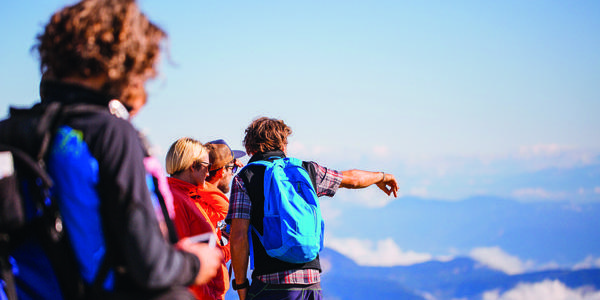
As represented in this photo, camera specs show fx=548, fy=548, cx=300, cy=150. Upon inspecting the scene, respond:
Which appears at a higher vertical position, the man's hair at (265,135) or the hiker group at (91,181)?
the man's hair at (265,135)

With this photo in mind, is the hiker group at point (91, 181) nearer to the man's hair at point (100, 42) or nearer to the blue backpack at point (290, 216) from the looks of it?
the man's hair at point (100, 42)

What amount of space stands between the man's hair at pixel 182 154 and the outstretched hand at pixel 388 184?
5.11 feet

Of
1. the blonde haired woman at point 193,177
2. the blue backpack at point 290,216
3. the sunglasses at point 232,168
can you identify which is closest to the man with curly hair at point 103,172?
the blue backpack at point 290,216

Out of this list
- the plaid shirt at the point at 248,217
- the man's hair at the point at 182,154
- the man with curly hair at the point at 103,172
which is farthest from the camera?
the man's hair at the point at 182,154

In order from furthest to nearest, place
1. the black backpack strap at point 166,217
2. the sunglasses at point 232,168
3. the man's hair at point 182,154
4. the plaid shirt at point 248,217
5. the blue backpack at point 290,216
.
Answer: the sunglasses at point 232,168
the man's hair at point 182,154
the plaid shirt at point 248,217
the blue backpack at point 290,216
the black backpack strap at point 166,217

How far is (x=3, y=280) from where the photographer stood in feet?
5.49

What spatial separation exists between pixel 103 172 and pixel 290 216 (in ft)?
7.48

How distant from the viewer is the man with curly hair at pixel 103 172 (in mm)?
1584

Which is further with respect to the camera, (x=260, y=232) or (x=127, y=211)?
(x=260, y=232)

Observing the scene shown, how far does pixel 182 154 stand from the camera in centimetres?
436

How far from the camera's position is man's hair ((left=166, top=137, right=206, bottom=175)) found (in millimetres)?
4355

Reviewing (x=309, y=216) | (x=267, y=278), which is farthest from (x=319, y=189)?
(x=267, y=278)

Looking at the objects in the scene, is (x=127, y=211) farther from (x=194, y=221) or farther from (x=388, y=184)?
(x=388, y=184)

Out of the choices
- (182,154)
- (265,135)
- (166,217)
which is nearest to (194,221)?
(182,154)
